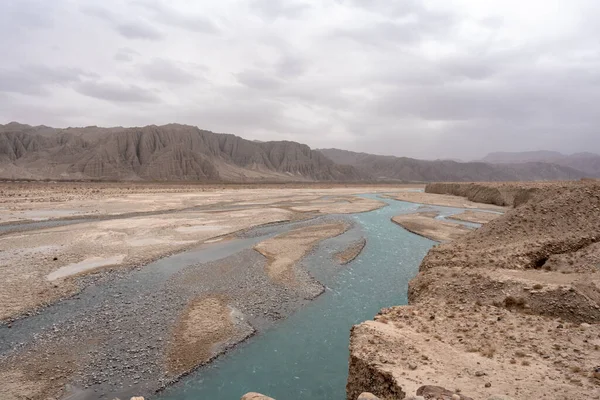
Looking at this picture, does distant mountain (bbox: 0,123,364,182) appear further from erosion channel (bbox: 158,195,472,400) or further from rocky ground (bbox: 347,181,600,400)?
rocky ground (bbox: 347,181,600,400)

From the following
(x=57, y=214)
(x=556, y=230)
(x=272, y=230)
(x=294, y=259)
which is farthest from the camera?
(x=57, y=214)

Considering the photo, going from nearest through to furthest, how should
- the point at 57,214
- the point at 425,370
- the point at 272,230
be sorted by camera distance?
the point at 425,370
the point at 272,230
the point at 57,214

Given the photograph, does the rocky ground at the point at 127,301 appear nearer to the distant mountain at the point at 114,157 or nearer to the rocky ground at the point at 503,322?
the rocky ground at the point at 503,322

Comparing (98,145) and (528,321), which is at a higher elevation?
(98,145)

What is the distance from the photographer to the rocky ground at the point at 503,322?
6383 millimetres

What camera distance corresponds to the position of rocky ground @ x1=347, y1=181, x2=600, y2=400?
6383 mm

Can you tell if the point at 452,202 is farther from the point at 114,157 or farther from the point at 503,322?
the point at 114,157

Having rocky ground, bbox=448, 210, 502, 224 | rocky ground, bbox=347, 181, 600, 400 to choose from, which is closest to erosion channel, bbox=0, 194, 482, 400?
rocky ground, bbox=347, 181, 600, 400

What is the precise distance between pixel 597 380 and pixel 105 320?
14.7 metres

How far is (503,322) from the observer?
8852mm

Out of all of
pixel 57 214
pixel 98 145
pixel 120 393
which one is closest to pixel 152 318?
pixel 120 393

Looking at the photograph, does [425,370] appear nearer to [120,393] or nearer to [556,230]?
[120,393]

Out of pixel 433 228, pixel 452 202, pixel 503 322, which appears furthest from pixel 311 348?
pixel 452 202

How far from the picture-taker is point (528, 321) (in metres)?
8.71
